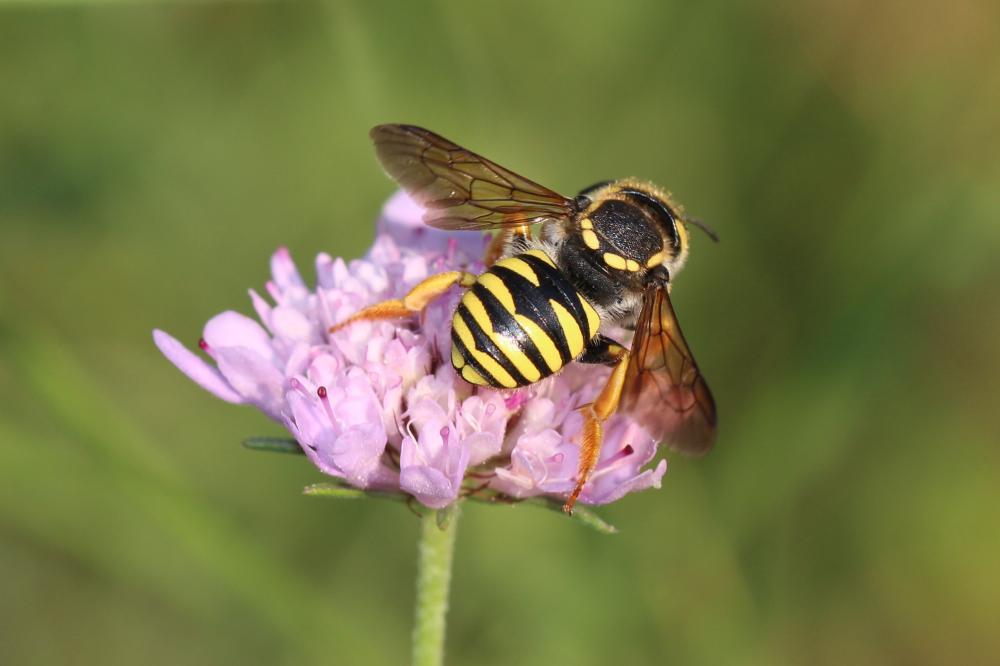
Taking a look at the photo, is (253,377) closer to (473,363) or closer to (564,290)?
(473,363)

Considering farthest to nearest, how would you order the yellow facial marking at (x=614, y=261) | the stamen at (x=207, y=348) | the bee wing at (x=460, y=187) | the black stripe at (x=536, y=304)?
the bee wing at (x=460, y=187)
the yellow facial marking at (x=614, y=261)
the stamen at (x=207, y=348)
the black stripe at (x=536, y=304)

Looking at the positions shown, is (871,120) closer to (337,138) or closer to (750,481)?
(750,481)

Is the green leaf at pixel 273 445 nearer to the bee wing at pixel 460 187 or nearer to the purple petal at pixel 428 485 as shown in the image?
the purple petal at pixel 428 485

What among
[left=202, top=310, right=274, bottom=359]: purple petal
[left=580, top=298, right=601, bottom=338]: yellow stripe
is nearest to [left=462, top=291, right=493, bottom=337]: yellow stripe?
[left=580, top=298, right=601, bottom=338]: yellow stripe

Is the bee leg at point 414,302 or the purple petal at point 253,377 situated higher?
the bee leg at point 414,302

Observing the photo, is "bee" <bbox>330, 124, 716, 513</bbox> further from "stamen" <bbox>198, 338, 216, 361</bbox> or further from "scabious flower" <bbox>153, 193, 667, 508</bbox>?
"stamen" <bbox>198, 338, 216, 361</bbox>

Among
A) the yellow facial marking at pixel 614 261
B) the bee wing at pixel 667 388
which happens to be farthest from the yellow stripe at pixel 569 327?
the yellow facial marking at pixel 614 261

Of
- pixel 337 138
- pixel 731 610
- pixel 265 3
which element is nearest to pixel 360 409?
pixel 731 610
